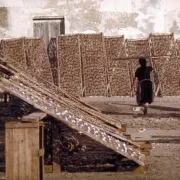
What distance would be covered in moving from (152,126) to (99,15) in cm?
825

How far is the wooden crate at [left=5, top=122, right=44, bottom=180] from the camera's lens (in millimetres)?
7031

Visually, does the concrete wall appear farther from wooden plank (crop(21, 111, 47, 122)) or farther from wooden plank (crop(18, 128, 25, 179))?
wooden plank (crop(18, 128, 25, 179))

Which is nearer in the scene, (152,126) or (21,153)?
(21,153)

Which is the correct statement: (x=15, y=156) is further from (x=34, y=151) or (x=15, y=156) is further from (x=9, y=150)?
(x=34, y=151)

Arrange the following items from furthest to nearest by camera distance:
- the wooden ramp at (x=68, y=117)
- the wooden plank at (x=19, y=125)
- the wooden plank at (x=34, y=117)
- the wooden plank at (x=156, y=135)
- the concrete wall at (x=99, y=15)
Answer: the concrete wall at (x=99, y=15)
the wooden plank at (x=156, y=135)
the wooden ramp at (x=68, y=117)
the wooden plank at (x=34, y=117)
the wooden plank at (x=19, y=125)

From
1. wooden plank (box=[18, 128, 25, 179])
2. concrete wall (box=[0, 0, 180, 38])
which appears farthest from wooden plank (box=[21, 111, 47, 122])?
concrete wall (box=[0, 0, 180, 38])

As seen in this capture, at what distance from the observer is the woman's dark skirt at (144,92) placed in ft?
51.8

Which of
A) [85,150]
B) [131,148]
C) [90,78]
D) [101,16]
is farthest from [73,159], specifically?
[101,16]

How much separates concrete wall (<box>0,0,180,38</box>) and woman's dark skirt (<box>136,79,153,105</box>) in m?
5.03

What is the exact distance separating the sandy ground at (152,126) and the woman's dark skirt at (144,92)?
34 cm

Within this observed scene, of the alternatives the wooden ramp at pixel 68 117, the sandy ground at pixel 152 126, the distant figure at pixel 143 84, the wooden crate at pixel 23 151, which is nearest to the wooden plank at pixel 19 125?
the wooden crate at pixel 23 151

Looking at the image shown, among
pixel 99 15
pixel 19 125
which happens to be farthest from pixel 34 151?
pixel 99 15

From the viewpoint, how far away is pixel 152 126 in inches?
527

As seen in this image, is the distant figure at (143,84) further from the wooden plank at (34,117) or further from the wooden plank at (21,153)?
the wooden plank at (21,153)
